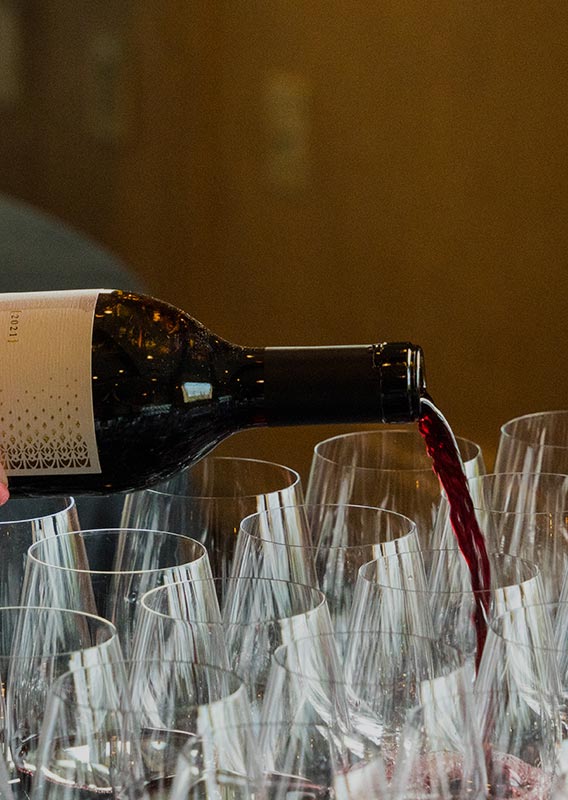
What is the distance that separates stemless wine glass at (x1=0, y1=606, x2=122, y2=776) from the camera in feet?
1.77

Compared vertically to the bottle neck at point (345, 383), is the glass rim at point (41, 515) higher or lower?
lower

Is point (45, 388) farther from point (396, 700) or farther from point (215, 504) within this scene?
point (396, 700)

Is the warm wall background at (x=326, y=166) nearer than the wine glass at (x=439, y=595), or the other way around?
the wine glass at (x=439, y=595)

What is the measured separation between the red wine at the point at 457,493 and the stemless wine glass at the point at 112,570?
0.18 meters

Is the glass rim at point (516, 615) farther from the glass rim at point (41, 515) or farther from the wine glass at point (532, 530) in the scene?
the glass rim at point (41, 515)

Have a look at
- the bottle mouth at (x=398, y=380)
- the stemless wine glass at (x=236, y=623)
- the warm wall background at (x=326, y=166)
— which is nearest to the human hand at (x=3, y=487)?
the stemless wine glass at (x=236, y=623)

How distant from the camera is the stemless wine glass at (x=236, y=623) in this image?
612mm

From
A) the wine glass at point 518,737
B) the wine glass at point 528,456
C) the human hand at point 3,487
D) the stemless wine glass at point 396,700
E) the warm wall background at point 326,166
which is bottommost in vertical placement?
the wine glass at point 518,737

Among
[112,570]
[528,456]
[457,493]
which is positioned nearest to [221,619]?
[112,570]

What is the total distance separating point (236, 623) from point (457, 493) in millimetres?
212

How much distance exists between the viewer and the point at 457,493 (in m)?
0.83

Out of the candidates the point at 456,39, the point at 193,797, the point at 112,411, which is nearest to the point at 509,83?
the point at 456,39

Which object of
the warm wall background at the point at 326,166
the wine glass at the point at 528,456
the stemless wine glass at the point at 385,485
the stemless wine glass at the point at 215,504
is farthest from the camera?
the warm wall background at the point at 326,166

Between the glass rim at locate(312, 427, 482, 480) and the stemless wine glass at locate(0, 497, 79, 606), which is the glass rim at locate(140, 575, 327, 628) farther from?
the glass rim at locate(312, 427, 482, 480)
